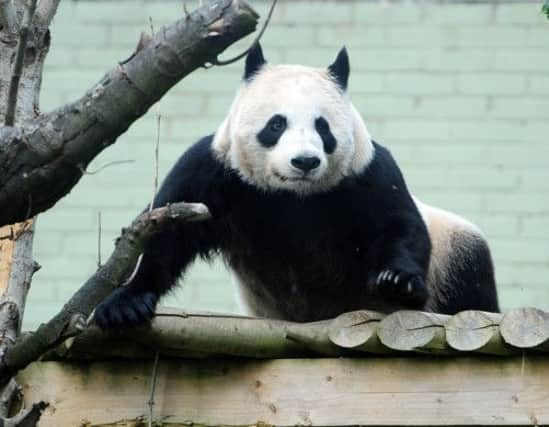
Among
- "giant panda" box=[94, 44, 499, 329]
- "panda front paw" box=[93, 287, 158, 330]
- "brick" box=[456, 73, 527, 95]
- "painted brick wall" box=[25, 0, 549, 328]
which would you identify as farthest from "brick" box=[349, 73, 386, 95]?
"panda front paw" box=[93, 287, 158, 330]

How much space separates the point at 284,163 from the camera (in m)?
5.57

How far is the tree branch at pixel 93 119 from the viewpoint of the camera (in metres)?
3.95

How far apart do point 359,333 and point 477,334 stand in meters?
0.40

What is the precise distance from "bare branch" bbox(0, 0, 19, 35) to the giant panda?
942mm

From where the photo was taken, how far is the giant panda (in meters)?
5.68

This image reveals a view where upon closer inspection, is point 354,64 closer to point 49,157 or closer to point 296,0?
point 296,0

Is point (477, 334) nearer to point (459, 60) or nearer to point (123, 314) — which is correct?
point (123, 314)

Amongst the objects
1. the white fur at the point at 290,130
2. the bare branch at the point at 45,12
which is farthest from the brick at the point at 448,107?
the bare branch at the point at 45,12

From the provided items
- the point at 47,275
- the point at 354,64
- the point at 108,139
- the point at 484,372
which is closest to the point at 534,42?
the point at 354,64

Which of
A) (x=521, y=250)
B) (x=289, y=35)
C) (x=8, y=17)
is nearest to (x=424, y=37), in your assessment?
(x=289, y=35)

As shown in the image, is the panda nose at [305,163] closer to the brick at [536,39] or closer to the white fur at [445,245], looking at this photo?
the white fur at [445,245]

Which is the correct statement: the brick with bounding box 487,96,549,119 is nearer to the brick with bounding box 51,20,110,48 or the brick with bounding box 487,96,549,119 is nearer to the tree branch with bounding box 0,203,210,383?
the brick with bounding box 51,20,110,48

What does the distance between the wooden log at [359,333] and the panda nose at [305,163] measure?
72cm

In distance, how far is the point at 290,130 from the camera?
18.5 feet
